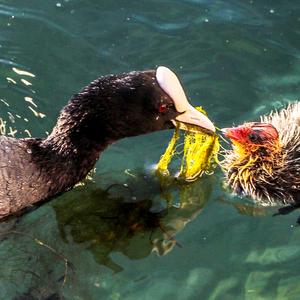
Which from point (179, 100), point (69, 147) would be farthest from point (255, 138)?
point (69, 147)

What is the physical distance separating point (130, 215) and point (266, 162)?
3.41 ft

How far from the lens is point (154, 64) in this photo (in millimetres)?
7078

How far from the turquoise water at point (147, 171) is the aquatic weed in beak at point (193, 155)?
3.8 inches

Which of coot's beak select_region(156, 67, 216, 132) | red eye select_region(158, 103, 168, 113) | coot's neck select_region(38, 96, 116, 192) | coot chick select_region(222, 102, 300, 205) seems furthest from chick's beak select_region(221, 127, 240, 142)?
coot's neck select_region(38, 96, 116, 192)

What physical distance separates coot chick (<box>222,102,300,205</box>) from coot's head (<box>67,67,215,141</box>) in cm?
50

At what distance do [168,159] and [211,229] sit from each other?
632 mm

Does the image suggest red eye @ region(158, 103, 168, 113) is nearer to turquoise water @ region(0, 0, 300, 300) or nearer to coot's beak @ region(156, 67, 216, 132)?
coot's beak @ region(156, 67, 216, 132)

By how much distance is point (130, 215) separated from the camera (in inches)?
231

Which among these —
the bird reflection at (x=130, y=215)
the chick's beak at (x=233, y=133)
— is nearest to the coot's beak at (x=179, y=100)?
the chick's beak at (x=233, y=133)

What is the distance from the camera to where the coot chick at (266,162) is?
19.5 ft

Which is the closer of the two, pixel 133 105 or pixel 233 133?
pixel 133 105

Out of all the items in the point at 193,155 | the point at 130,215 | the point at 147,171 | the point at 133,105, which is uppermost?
the point at 133,105

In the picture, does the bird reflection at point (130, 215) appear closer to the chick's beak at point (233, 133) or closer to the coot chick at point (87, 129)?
the coot chick at point (87, 129)

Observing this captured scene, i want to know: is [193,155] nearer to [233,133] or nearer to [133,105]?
[233,133]
